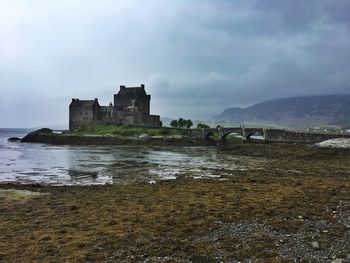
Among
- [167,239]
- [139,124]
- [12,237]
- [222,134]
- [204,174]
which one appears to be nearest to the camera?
[167,239]

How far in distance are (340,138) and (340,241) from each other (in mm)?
48643

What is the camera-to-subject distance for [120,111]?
11456cm

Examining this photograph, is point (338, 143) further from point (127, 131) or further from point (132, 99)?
point (132, 99)

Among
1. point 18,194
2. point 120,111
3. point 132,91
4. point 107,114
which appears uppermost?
point 132,91

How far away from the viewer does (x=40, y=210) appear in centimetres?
1666

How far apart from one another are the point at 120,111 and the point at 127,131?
1887 cm

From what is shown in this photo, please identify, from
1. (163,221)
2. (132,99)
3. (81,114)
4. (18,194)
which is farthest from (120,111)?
(163,221)

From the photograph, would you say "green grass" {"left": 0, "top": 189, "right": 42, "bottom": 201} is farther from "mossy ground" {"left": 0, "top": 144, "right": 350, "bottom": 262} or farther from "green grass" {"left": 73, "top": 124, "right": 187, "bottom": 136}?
"green grass" {"left": 73, "top": 124, "right": 187, "bottom": 136}

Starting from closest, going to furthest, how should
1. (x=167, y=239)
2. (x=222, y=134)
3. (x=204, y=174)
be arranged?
(x=167, y=239), (x=204, y=174), (x=222, y=134)

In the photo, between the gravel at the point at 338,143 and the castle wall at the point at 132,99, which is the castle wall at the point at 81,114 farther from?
→ the gravel at the point at 338,143

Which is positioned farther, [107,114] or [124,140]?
[107,114]

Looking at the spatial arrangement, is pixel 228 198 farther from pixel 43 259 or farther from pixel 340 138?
pixel 340 138

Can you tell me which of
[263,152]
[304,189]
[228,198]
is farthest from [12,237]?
[263,152]

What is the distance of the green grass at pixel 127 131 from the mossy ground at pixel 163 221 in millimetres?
72845
